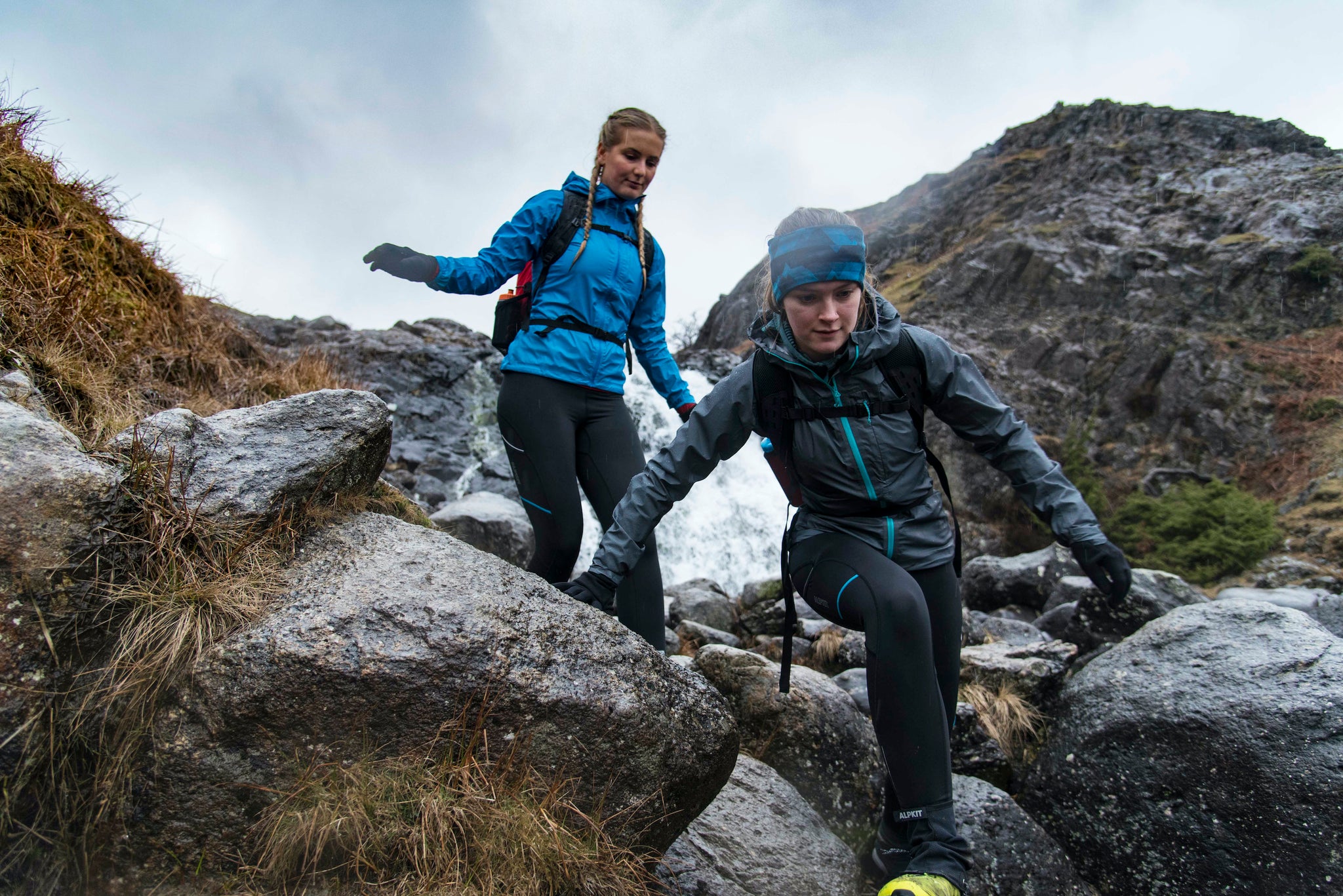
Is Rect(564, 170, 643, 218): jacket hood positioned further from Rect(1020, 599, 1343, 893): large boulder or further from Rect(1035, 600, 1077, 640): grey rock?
Rect(1035, 600, 1077, 640): grey rock

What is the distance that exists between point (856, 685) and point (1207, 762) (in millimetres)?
2132

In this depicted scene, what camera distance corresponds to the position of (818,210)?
2658 mm

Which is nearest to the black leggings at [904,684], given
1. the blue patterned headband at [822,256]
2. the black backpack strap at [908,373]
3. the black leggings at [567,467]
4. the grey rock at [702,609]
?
the black backpack strap at [908,373]

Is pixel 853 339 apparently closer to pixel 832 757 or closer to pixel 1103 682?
pixel 832 757

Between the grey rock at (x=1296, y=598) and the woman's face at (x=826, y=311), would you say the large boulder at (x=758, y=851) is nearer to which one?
the woman's face at (x=826, y=311)

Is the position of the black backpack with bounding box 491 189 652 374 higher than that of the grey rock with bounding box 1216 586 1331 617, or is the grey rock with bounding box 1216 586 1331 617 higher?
the black backpack with bounding box 491 189 652 374

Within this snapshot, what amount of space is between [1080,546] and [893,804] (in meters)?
1.15

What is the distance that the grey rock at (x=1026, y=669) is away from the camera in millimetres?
4262

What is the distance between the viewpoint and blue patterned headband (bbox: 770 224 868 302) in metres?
2.54

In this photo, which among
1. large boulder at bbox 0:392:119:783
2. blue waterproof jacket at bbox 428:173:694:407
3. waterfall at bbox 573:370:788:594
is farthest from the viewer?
waterfall at bbox 573:370:788:594

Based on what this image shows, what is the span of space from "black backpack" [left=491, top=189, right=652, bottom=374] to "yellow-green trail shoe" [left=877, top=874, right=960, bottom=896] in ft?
7.41

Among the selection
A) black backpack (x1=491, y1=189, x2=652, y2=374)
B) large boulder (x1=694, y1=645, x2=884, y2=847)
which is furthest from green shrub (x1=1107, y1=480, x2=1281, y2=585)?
black backpack (x1=491, y1=189, x2=652, y2=374)

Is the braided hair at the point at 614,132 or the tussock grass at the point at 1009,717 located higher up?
the braided hair at the point at 614,132

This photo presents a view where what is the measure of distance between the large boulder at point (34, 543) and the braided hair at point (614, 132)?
1971 millimetres
